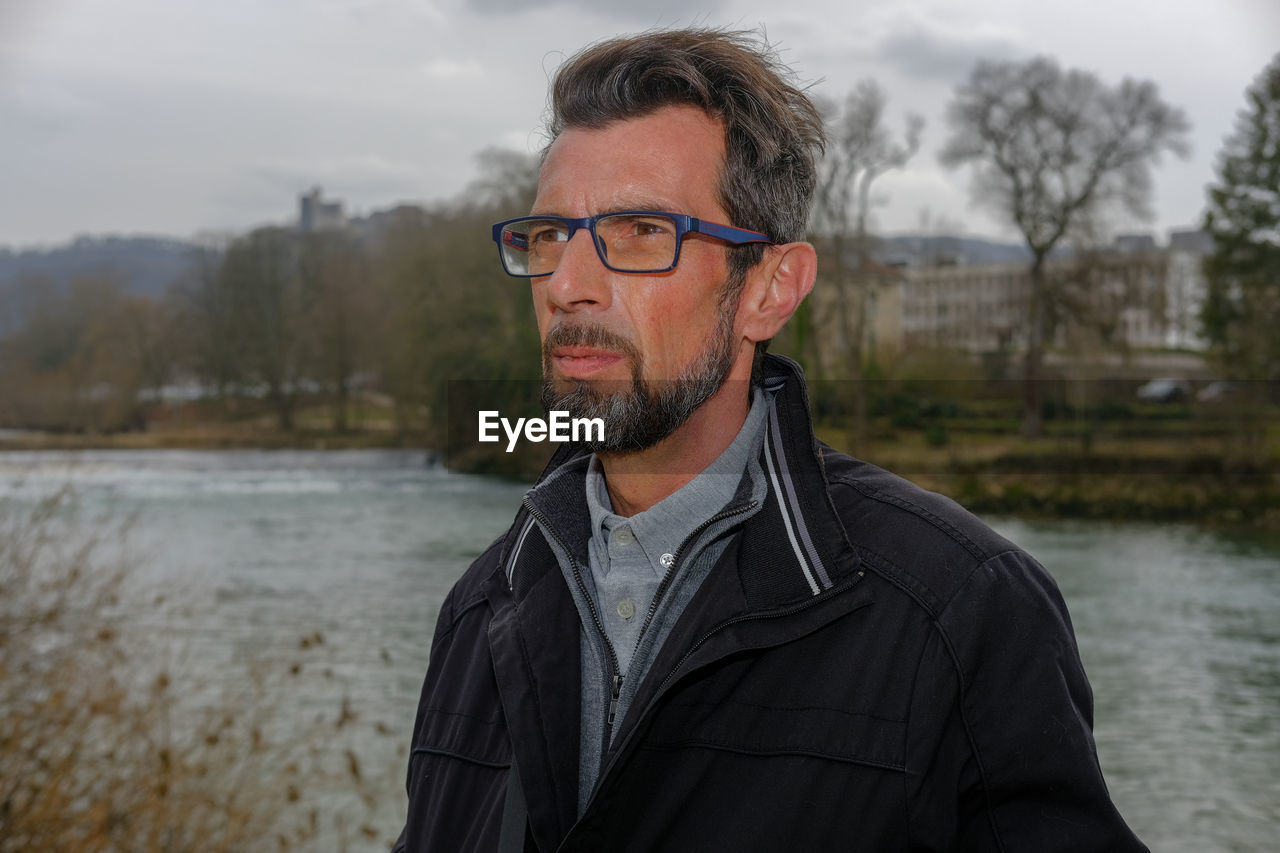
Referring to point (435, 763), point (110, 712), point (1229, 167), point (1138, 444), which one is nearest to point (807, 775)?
point (435, 763)

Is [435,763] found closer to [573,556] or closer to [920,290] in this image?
[573,556]

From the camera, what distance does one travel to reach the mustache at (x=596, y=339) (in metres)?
1.45

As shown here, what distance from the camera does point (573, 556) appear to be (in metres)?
1.46

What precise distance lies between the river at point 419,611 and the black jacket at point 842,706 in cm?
339

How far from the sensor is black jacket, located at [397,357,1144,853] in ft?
3.75

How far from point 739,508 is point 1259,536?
23551 millimetres

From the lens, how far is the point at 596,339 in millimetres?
1452

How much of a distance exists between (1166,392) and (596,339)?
27435 mm

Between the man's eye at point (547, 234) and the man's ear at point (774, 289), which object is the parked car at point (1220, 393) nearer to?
the man's ear at point (774, 289)

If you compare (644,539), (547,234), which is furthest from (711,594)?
(547,234)

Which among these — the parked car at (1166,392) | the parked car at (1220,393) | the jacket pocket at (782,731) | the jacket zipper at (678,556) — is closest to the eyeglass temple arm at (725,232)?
the jacket zipper at (678,556)

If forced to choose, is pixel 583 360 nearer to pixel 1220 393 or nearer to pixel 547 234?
pixel 547 234

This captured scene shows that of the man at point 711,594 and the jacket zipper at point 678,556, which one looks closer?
the man at point 711,594

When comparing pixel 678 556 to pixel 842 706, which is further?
pixel 678 556
